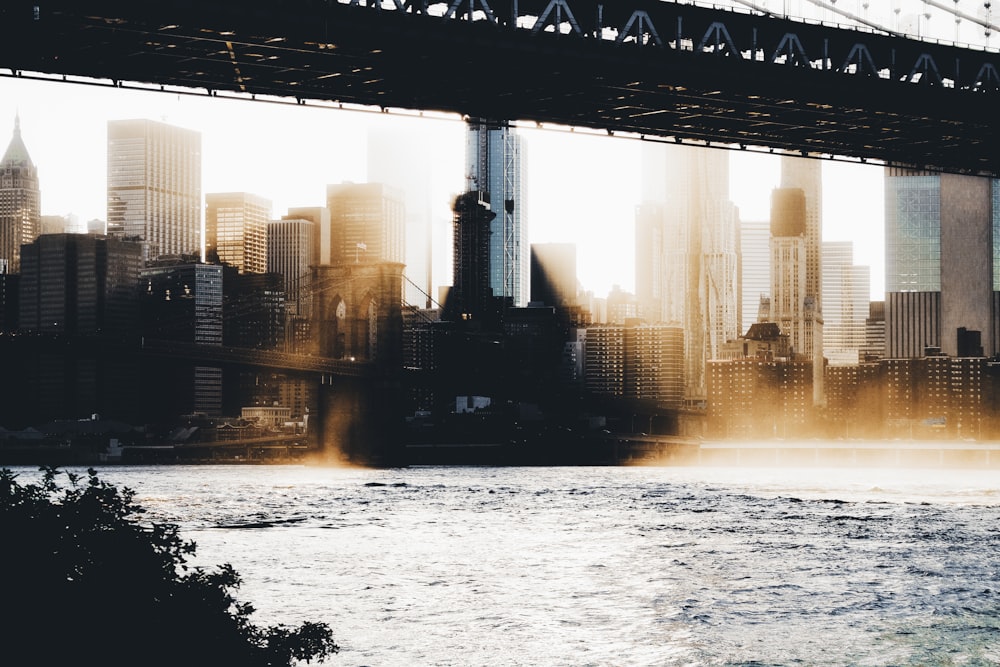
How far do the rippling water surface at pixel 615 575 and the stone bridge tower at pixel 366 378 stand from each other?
33.6 m

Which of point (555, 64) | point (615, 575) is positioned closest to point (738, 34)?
point (555, 64)

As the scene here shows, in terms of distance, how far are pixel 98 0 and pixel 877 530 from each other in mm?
32367

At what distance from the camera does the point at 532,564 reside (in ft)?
122

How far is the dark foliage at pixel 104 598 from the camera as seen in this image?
1292 cm

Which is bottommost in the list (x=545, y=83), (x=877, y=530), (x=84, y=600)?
(x=877, y=530)

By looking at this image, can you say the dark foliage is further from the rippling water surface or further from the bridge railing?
the bridge railing

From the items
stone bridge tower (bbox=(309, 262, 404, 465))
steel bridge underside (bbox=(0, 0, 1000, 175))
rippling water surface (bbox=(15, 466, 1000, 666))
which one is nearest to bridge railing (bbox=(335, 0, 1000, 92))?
steel bridge underside (bbox=(0, 0, 1000, 175))

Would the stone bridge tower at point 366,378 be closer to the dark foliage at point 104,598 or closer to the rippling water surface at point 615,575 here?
the rippling water surface at point 615,575

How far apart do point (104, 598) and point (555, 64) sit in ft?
88.6

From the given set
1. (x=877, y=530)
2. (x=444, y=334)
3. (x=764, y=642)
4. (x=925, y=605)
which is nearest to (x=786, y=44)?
(x=877, y=530)

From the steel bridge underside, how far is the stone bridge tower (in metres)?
57.7

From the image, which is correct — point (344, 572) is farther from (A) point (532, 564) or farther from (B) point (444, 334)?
(B) point (444, 334)

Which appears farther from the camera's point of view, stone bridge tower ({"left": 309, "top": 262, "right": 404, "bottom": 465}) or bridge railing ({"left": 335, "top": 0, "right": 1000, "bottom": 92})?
stone bridge tower ({"left": 309, "top": 262, "right": 404, "bottom": 465})

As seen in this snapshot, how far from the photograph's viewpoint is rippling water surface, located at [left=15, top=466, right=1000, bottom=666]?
2411 centimetres
